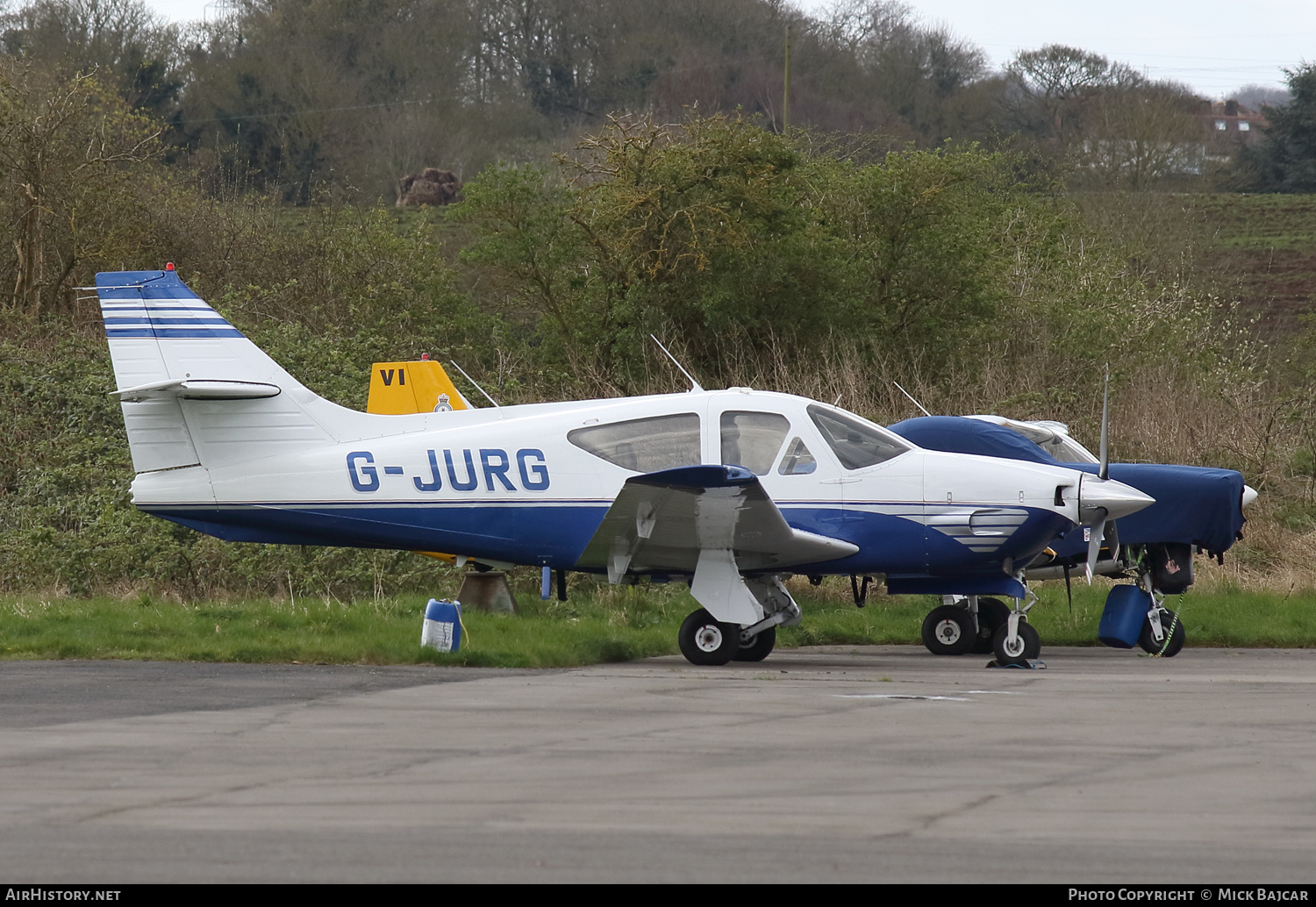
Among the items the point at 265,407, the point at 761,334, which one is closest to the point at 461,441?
the point at 265,407

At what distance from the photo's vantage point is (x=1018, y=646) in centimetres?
1120

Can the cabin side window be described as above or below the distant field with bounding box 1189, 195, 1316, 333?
below

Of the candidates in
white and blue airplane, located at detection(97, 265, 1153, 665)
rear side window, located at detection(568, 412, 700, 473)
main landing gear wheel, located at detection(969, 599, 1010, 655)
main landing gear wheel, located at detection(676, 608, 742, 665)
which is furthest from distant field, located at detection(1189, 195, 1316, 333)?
main landing gear wheel, located at detection(676, 608, 742, 665)

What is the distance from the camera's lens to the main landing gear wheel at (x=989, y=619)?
1320cm

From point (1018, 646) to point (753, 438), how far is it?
263 centimetres

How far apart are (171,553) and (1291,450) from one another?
16069mm

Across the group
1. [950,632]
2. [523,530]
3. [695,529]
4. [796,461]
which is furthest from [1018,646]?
[523,530]

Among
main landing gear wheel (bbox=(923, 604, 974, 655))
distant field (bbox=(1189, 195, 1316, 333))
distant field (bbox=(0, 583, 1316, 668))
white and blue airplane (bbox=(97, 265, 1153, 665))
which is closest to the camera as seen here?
distant field (bbox=(0, 583, 1316, 668))

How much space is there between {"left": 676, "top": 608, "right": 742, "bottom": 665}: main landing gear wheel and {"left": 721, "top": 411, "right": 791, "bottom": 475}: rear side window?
47.6 inches

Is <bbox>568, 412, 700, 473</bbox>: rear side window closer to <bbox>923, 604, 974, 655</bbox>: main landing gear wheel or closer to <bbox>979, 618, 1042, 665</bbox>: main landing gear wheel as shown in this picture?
<bbox>979, 618, 1042, 665</bbox>: main landing gear wheel

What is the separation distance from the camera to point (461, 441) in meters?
11.4

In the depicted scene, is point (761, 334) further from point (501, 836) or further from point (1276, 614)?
point (501, 836)

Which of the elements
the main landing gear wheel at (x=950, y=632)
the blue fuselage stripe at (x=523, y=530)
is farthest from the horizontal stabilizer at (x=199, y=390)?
the main landing gear wheel at (x=950, y=632)

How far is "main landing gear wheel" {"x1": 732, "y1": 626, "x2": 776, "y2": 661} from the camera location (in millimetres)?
11391
